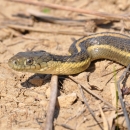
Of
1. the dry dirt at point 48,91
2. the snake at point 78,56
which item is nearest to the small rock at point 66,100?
the dry dirt at point 48,91

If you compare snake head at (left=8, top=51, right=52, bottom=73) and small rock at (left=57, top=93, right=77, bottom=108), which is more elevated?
snake head at (left=8, top=51, right=52, bottom=73)

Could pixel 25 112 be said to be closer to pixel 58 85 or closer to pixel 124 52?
pixel 58 85

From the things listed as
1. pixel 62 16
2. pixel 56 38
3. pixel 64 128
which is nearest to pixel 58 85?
pixel 64 128

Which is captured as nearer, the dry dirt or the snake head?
the dry dirt

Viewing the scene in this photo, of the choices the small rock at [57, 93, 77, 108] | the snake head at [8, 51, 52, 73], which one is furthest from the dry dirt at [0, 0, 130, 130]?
the snake head at [8, 51, 52, 73]

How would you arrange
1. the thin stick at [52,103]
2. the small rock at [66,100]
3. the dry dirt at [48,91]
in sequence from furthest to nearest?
the small rock at [66,100], the dry dirt at [48,91], the thin stick at [52,103]

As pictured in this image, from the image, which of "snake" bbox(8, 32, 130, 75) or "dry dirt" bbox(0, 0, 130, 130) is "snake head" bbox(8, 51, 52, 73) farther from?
"dry dirt" bbox(0, 0, 130, 130)

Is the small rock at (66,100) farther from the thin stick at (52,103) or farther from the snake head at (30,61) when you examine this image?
the snake head at (30,61)
